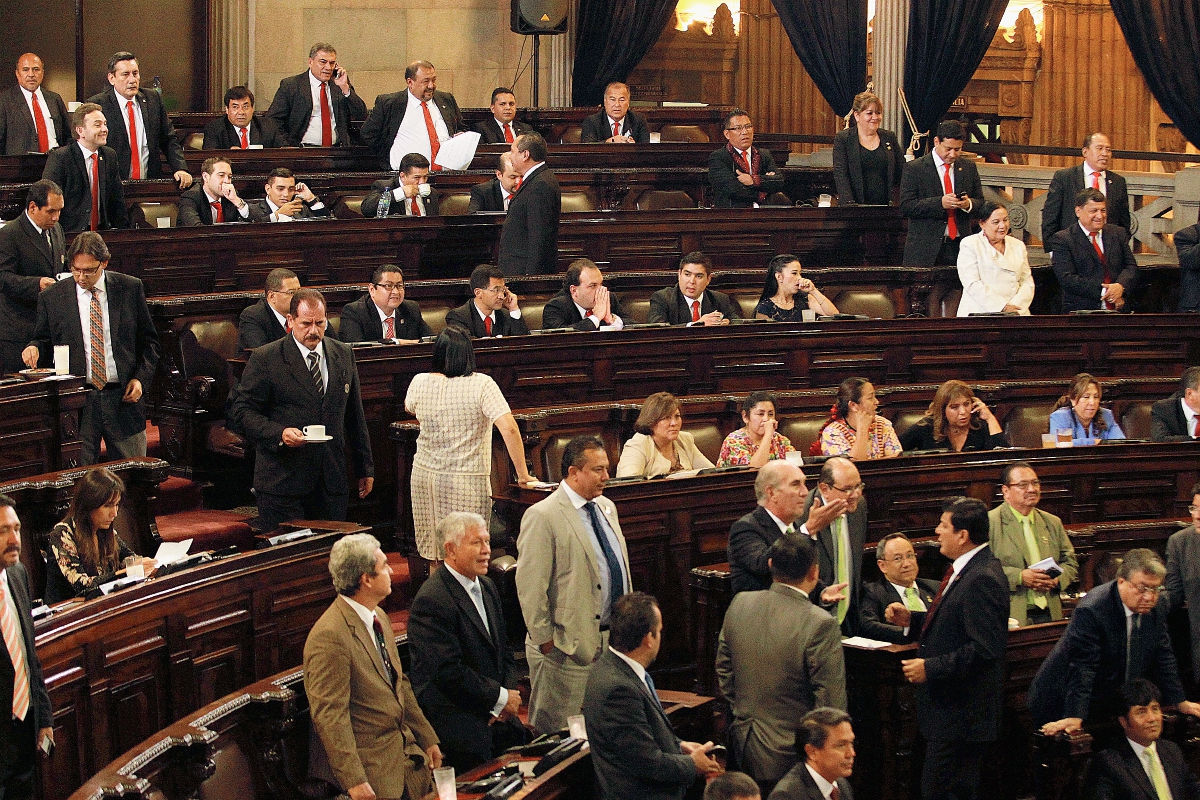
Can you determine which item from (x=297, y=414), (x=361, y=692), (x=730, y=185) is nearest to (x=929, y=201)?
(x=730, y=185)

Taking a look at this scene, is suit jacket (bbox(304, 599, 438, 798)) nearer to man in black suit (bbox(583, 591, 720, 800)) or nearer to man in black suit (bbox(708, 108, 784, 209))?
man in black suit (bbox(583, 591, 720, 800))

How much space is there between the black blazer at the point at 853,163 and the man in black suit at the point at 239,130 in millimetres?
3355

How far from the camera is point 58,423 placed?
18.2 feet

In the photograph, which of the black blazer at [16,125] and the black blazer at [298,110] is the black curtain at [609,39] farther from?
the black blazer at [16,125]

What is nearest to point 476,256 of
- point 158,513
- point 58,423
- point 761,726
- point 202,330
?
point 202,330

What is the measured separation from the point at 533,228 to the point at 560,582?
10.4 ft

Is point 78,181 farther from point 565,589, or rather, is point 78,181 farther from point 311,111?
point 565,589

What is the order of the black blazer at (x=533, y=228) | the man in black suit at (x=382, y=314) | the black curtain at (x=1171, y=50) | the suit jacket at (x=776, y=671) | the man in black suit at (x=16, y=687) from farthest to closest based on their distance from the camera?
the black curtain at (x=1171, y=50) < the black blazer at (x=533, y=228) < the man in black suit at (x=382, y=314) < the suit jacket at (x=776, y=671) < the man in black suit at (x=16, y=687)

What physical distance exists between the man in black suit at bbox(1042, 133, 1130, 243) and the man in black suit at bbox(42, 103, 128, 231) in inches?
184

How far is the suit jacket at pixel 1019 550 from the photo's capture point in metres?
5.54

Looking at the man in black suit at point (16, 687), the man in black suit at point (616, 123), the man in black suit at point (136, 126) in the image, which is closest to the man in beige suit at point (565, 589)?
the man in black suit at point (16, 687)

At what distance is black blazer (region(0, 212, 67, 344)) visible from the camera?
6.16 metres

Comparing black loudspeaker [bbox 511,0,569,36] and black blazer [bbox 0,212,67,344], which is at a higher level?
black loudspeaker [bbox 511,0,569,36]

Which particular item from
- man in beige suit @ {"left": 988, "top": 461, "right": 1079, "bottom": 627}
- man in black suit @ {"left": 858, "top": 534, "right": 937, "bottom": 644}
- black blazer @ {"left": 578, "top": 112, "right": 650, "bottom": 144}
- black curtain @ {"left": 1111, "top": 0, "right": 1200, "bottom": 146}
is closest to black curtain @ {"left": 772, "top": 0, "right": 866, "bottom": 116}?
black blazer @ {"left": 578, "top": 112, "right": 650, "bottom": 144}
